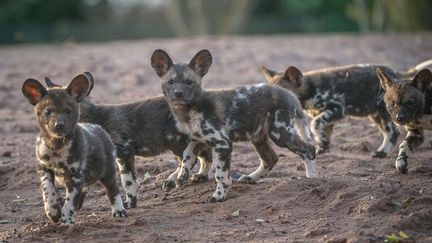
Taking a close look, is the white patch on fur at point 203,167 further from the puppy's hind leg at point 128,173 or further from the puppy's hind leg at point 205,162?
the puppy's hind leg at point 128,173

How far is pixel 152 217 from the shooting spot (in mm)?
7566

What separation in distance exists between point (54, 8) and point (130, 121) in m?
24.9

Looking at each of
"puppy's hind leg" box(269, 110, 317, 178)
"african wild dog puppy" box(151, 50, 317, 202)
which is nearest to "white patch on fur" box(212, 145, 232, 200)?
"african wild dog puppy" box(151, 50, 317, 202)

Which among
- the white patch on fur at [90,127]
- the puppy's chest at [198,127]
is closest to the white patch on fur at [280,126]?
the puppy's chest at [198,127]

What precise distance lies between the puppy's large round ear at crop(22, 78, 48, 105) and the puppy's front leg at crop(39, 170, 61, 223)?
63 cm

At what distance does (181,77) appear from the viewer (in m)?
8.56

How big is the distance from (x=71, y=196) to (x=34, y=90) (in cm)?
96

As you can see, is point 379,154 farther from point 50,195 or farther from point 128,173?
point 50,195

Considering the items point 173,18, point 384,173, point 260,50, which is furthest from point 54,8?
point 384,173

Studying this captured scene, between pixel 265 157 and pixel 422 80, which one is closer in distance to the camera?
pixel 422 80

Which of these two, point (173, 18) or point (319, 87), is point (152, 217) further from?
point (173, 18)

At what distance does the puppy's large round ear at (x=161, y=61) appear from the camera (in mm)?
8750

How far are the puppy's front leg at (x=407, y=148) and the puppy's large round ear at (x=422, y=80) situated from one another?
59 centimetres

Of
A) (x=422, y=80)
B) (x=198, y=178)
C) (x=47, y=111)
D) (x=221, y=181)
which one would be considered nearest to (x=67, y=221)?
(x=47, y=111)
